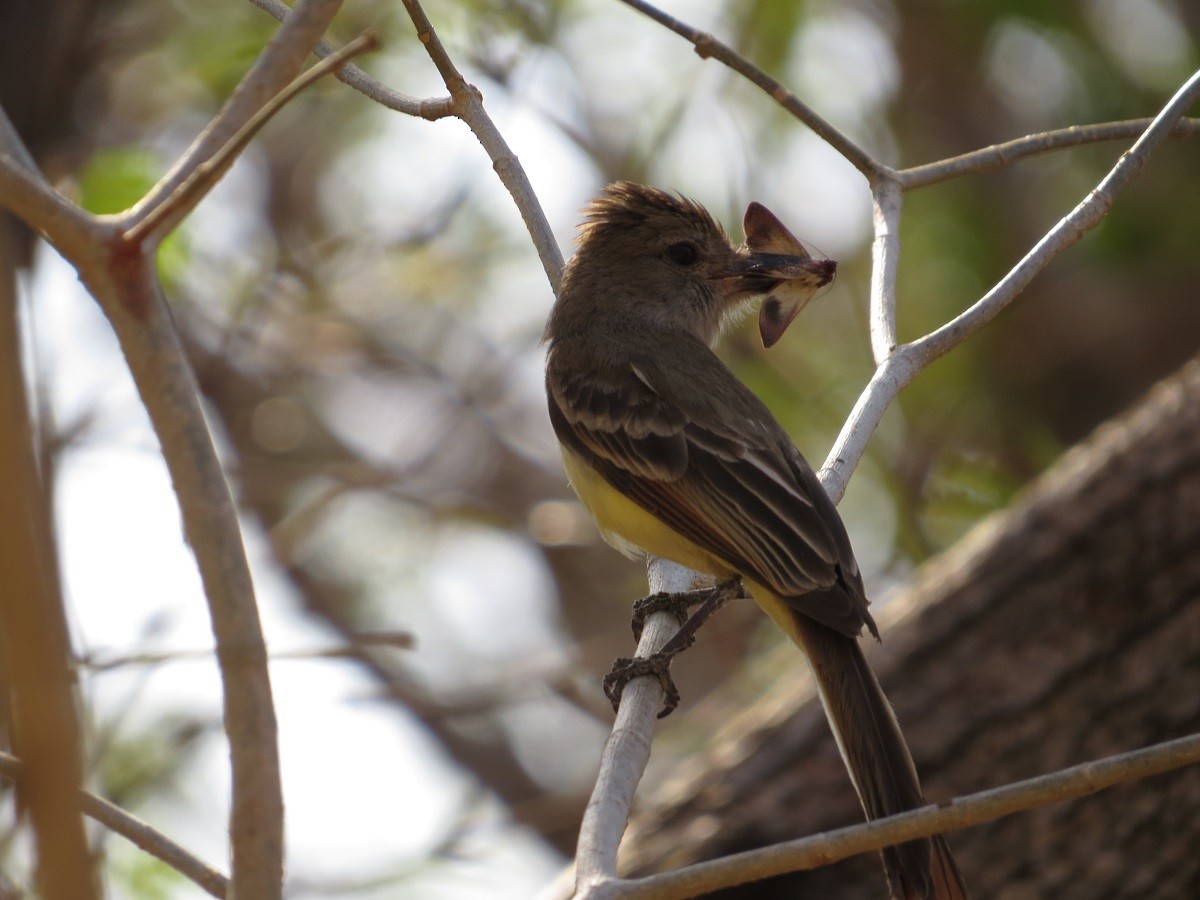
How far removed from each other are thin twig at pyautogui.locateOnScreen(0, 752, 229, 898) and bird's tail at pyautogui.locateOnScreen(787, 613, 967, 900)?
1.54 meters

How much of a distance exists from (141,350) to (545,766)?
843 cm

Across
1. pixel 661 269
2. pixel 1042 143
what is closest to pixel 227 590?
pixel 1042 143

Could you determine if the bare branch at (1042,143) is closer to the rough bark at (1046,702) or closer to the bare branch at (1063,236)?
the bare branch at (1063,236)

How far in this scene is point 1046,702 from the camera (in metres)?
5.56

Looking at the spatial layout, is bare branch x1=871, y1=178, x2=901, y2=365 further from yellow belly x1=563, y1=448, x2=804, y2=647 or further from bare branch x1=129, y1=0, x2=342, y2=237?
bare branch x1=129, y1=0, x2=342, y2=237

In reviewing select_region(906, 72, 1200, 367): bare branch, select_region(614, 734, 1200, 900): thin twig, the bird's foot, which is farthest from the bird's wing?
select_region(614, 734, 1200, 900): thin twig

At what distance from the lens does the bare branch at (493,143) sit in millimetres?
4039

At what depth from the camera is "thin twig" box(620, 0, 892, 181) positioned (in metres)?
4.17

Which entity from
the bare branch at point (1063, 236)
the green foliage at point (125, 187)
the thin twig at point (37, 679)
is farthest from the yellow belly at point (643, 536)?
the thin twig at point (37, 679)

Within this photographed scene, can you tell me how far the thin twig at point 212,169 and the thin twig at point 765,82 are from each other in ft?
6.39

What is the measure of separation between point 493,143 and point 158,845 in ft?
7.39

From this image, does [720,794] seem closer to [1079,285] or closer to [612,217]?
[612,217]

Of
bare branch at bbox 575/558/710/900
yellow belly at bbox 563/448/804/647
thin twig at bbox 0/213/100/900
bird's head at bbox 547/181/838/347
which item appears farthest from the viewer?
bird's head at bbox 547/181/838/347

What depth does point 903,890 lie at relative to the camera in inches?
139
